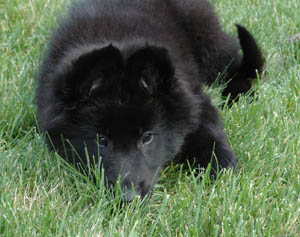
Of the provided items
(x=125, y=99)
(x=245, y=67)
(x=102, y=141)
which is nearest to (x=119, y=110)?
(x=125, y=99)

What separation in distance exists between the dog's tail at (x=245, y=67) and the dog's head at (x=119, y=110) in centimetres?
140

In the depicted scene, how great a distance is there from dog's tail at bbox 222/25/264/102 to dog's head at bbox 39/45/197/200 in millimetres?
1405

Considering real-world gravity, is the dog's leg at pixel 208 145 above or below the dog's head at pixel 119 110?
below

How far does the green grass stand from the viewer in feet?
7.97

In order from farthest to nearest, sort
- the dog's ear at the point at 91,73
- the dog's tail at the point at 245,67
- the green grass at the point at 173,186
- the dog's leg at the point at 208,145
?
the dog's tail at the point at 245,67 < the dog's leg at the point at 208,145 < the dog's ear at the point at 91,73 < the green grass at the point at 173,186

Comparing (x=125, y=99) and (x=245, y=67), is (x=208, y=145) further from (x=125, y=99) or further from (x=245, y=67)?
(x=245, y=67)

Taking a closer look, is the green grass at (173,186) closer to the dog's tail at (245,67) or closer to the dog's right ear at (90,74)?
the dog's tail at (245,67)

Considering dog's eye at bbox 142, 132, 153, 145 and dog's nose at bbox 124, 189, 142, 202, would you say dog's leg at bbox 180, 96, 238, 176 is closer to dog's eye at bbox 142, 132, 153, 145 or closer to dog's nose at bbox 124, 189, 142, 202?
dog's eye at bbox 142, 132, 153, 145

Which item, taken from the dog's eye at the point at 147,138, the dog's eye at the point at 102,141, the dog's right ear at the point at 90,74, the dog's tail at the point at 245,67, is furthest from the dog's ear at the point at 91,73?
the dog's tail at the point at 245,67

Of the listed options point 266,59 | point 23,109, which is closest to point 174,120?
point 23,109

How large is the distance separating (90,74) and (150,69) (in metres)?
0.35

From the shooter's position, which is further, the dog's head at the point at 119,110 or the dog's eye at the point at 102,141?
the dog's eye at the point at 102,141

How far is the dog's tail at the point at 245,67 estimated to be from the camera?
422 cm

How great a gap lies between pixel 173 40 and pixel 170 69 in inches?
43.4
